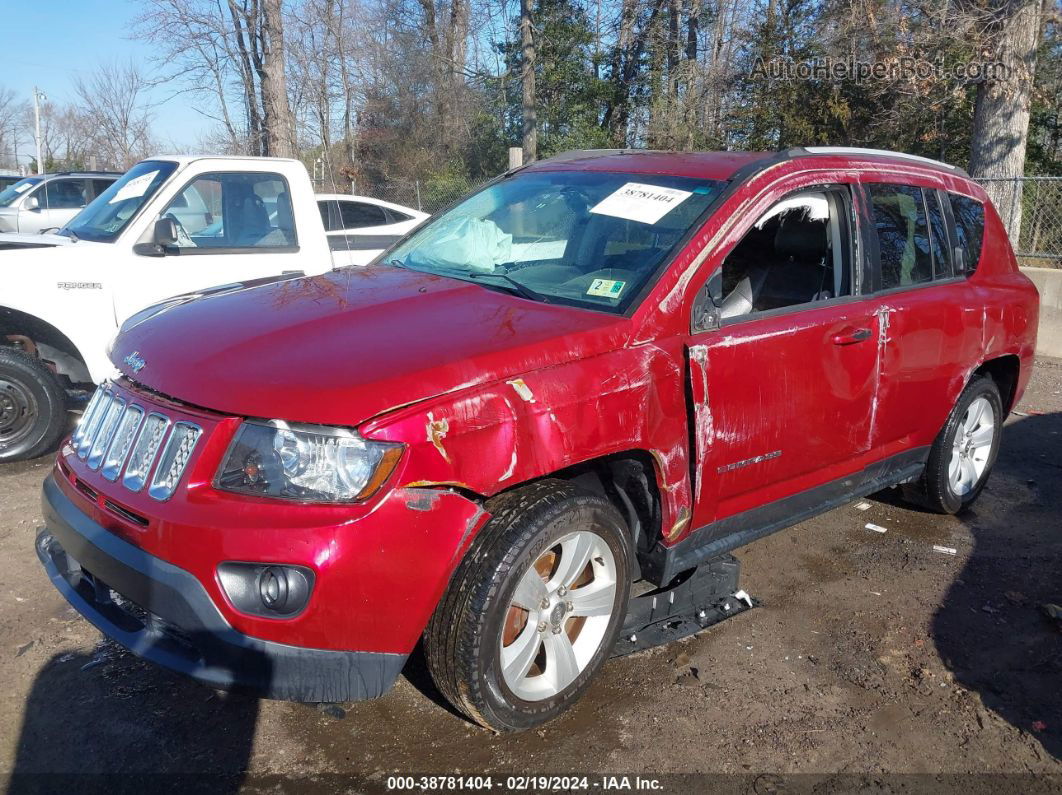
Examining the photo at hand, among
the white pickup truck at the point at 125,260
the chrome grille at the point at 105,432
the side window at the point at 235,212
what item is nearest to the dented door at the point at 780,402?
the chrome grille at the point at 105,432

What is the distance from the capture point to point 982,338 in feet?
14.9

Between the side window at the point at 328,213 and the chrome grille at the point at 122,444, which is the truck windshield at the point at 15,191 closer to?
the side window at the point at 328,213

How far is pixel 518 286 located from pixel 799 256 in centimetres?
143

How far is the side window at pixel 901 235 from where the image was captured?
157 inches

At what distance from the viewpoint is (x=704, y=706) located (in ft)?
10.2

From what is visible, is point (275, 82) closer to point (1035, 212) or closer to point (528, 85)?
point (528, 85)

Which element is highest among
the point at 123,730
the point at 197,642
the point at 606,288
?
the point at 606,288

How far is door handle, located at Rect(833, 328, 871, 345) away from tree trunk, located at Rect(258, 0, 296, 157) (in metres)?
13.4

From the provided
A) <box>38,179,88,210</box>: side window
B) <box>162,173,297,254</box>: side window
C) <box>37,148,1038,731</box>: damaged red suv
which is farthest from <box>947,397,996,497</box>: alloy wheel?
<box>38,179,88,210</box>: side window

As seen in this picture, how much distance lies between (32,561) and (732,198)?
141 inches

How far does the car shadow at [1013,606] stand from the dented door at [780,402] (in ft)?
2.81

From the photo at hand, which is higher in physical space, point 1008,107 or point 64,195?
point 1008,107

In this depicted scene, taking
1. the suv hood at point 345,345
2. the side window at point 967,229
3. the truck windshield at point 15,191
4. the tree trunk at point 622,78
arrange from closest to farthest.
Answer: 1. the suv hood at point 345,345
2. the side window at point 967,229
3. the truck windshield at point 15,191
4. the tree trunk at point 622,78

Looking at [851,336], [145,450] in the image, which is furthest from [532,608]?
[851,336]
